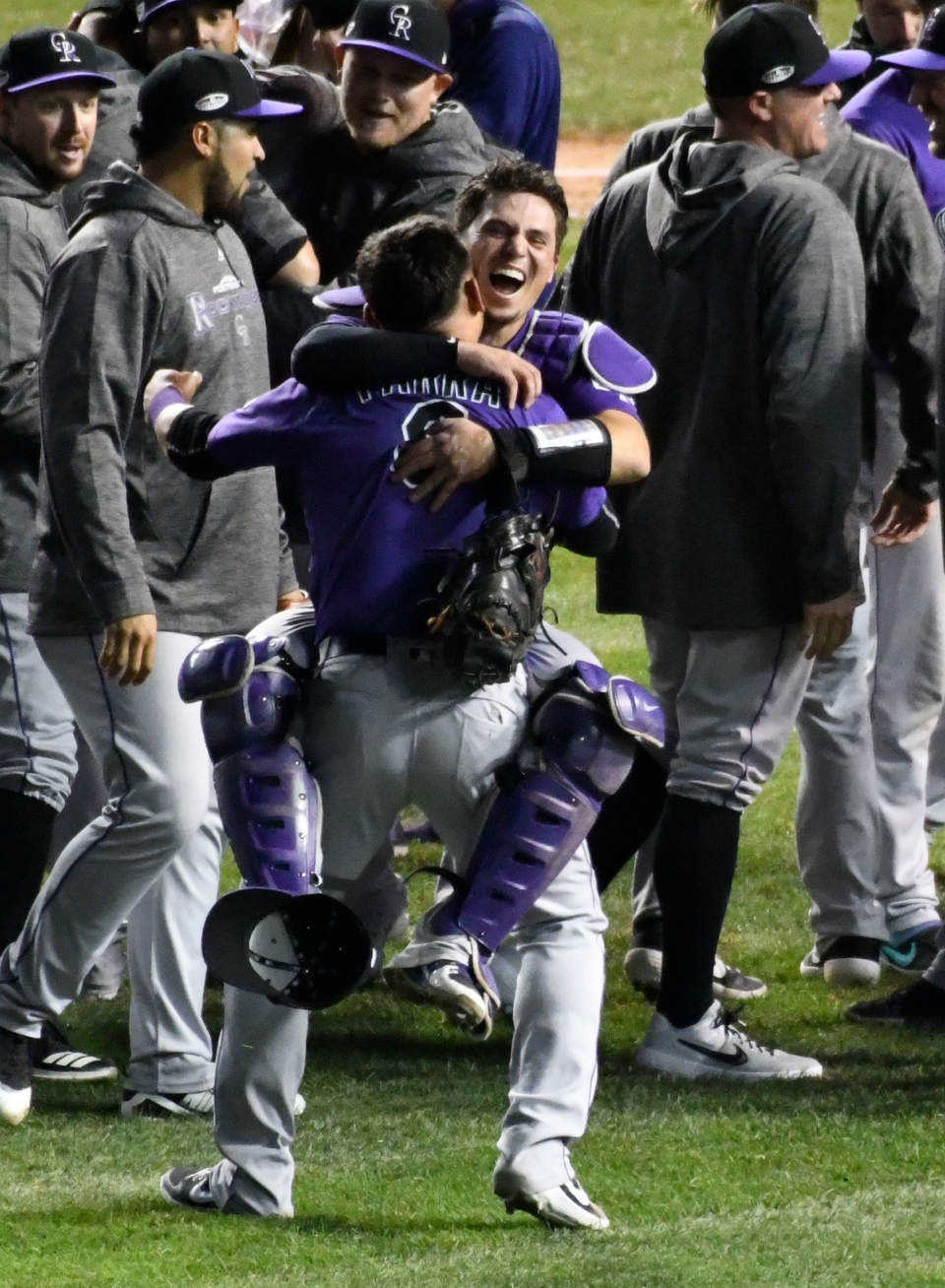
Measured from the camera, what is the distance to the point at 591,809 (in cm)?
416

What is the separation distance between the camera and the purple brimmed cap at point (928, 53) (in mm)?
5578

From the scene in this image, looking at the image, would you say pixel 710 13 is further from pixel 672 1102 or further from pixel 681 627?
pixel 672 1102

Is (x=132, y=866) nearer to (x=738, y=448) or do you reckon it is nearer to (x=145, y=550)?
(x=145, y=550)

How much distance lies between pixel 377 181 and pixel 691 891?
2.04 m

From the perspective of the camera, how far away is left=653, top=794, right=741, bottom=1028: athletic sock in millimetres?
5336

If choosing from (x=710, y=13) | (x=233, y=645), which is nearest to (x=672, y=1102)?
(x=233, y=645)

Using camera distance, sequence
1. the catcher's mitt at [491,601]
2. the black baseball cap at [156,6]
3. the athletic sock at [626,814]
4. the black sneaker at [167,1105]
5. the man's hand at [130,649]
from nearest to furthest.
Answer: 1. the catcher's mitt at [491,601]
2. the man's hand at [130,649]
3. the black sneaker at [167,1105]
4. the athletic sock at [626,814]
5. the black baseball cap at [156,6]

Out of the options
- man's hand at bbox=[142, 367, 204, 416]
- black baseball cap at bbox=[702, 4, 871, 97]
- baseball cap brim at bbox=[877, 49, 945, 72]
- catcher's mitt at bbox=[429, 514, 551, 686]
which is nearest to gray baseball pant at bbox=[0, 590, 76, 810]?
man's hand at bbox=[142, 367, 204, 416]

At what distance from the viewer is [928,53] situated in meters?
5.61

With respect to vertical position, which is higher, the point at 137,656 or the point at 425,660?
the point at 425,660

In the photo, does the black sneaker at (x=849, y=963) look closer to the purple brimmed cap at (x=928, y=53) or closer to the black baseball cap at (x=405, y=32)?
the purple brimmed cap at (x=928, y=53)

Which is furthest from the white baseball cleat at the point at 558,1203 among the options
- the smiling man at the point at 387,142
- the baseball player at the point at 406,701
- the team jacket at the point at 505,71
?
the team jacket at the point at 505,71

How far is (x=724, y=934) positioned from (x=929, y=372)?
71.8 inches

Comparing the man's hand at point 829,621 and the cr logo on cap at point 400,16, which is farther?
the cr logo on cap at point 400,16
